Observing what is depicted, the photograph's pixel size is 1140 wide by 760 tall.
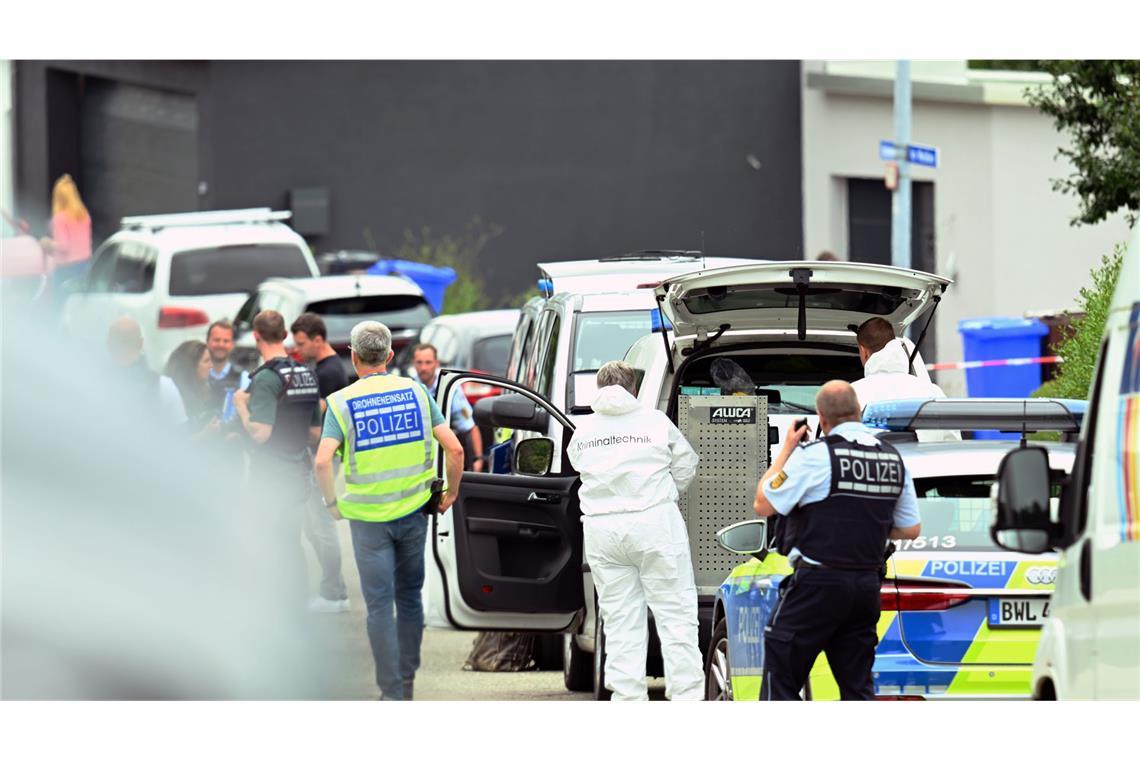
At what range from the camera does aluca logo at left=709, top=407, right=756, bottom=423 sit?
9023mm

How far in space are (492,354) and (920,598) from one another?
10478 mm

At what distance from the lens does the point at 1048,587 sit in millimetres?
6551

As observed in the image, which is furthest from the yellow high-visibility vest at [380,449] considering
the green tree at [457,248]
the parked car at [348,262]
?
the green tree at [457,248]

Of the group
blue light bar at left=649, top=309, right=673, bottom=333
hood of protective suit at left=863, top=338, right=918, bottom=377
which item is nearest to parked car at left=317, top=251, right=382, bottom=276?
blue light bar at left=649, top=309, right=673, bottom=333

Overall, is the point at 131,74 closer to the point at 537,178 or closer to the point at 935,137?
the point at 537,178

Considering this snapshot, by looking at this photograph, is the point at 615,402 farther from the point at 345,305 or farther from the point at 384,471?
the point at 345,305

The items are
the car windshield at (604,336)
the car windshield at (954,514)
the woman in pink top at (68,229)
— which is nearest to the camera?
the car windshield at (954,514)

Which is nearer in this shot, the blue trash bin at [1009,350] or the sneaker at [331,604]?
the sneaker at [331,604]

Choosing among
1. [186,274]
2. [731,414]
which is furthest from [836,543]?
[186,274]

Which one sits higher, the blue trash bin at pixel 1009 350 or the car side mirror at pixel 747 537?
the blue trash bin at pixel 1009 350

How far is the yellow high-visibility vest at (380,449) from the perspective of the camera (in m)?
9.12

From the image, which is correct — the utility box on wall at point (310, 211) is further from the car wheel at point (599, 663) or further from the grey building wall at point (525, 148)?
the car wheel at point (599, 663)

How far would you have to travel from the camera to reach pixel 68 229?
2711cm
